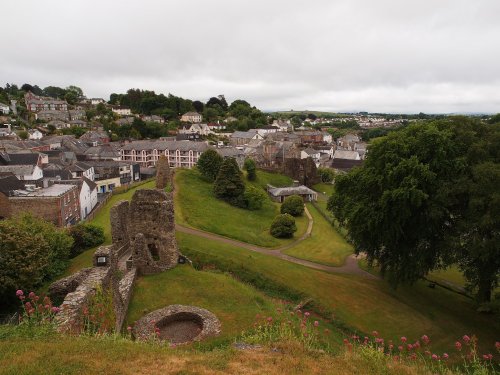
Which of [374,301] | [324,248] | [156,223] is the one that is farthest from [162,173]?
[374,301]

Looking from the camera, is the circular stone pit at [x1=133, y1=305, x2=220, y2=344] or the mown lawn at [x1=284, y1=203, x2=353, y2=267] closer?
the circular stone pit at [x1=133, y1=305, x2=220, y2=344]

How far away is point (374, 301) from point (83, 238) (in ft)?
76.4

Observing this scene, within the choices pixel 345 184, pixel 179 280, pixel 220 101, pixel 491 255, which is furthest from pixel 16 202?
pixel 220 101

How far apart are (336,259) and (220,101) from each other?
558 feet

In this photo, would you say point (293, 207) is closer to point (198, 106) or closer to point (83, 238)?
point (83, 238)

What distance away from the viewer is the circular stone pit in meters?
17.4

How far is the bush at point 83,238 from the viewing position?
2944 cm

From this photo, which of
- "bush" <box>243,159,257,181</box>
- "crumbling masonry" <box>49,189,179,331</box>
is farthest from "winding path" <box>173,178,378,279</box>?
"bush" <box>243,159,257,181</box>

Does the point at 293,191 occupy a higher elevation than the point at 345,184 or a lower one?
lower

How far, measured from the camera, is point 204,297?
69.8ft

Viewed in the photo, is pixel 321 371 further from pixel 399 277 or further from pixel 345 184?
pixel 345 184

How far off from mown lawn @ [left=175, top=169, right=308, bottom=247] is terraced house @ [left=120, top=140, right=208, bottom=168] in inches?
1119

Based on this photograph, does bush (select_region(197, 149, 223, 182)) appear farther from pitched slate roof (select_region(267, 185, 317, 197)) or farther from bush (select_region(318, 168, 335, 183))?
bush (select_region(318, 168, 335, 183))

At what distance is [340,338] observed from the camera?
20.7 meters
